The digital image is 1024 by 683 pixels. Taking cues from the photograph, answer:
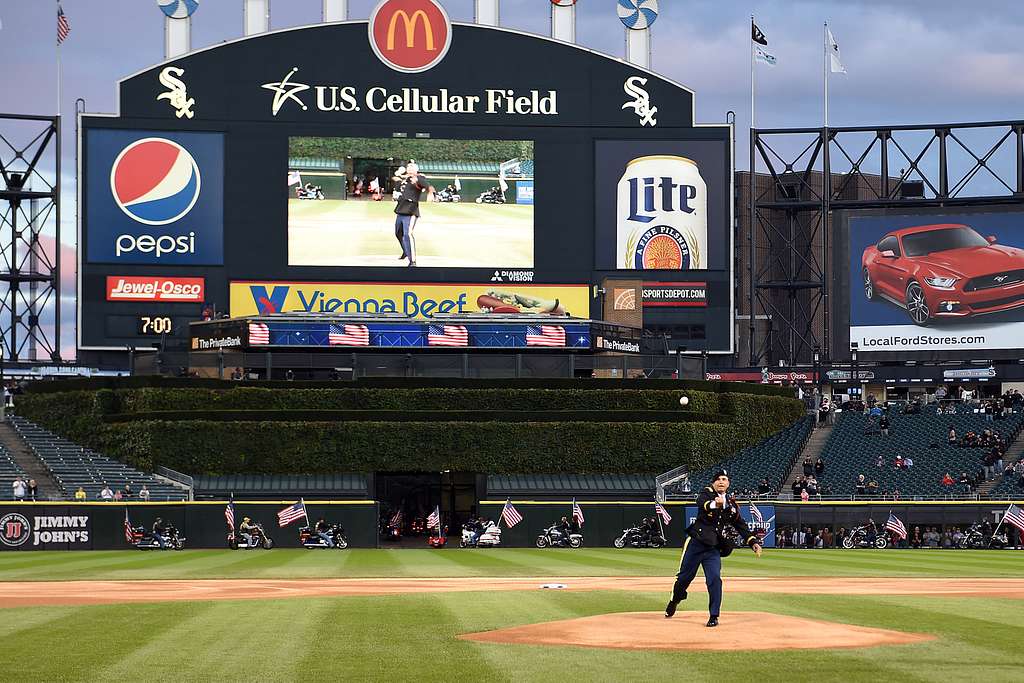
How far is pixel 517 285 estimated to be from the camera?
227 feet

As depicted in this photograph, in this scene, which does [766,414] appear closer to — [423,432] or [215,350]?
[423,432]

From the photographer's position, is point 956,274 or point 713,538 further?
point 956,274

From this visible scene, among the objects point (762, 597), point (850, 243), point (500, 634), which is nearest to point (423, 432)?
point (850, 243)

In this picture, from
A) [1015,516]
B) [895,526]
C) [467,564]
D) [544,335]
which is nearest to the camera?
[467,564]

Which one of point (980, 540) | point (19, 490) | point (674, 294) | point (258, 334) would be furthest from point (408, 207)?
point (980, 540)

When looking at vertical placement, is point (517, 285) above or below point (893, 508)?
above

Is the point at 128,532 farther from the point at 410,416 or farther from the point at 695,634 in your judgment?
the point at 695,634

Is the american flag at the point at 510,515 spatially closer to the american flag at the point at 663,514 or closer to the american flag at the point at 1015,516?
the american flag at the point at 663,514

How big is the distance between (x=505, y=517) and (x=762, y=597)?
91.2 ft

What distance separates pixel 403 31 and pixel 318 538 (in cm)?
3080

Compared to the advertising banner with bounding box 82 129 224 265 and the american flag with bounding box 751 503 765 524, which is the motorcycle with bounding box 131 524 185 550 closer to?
the american flag with bounding box 751 503 765 524

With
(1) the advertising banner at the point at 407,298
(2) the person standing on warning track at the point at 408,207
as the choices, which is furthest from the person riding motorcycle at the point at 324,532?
(2) the person standing on warning track at the point at 408,207

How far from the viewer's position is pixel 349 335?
65.3 m

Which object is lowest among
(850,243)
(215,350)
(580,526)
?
(580,526)
